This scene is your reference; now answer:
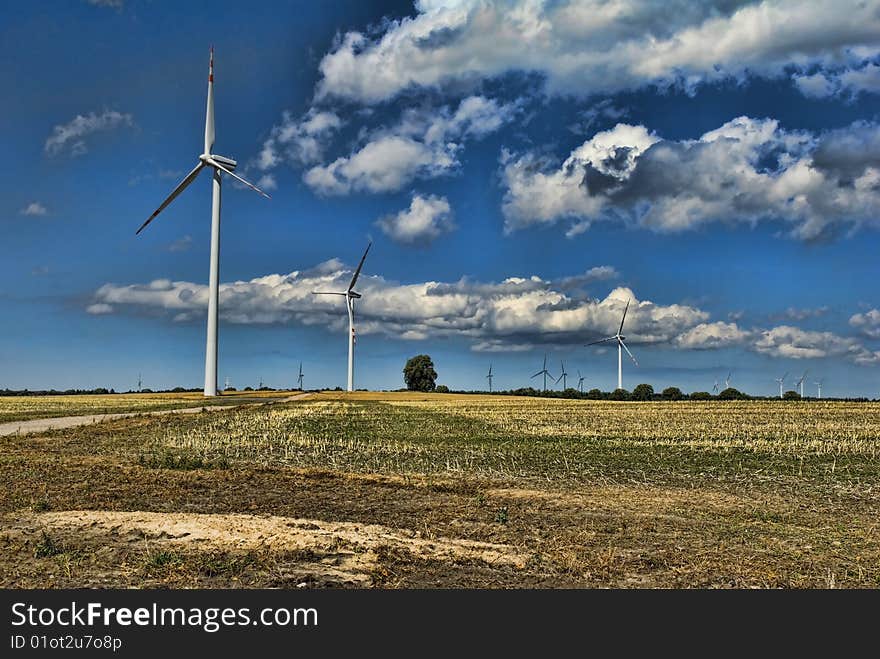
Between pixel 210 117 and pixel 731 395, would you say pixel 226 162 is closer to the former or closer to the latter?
pixel 210 117

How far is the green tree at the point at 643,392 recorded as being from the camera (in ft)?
534

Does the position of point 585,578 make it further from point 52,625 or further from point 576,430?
point 576,430

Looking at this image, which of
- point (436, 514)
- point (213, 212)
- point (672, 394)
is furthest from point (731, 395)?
point (436, 514)

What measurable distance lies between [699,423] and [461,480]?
40.4 m

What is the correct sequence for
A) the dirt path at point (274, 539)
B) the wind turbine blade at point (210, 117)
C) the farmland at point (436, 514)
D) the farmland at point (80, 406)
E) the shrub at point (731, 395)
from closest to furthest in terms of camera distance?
the farmland at point (436, 514) < the dirt path at point (274, 539) < the farmland at point (80, 406) < the wind turbine blade at point (210, 117) < the shrub at point (731, 395)

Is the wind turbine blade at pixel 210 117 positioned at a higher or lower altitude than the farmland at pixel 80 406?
higher

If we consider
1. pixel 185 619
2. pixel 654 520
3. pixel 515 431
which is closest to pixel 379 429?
pixel 515 431

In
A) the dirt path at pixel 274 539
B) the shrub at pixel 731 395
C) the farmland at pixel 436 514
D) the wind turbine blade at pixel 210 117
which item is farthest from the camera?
the shrub at pixel 731 395

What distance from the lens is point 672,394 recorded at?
17312 cm

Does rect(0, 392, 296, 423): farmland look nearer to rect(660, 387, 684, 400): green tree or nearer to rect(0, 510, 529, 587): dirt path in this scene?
rect(0, 510, 529, 587): dirt path

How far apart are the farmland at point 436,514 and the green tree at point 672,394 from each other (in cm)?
13190

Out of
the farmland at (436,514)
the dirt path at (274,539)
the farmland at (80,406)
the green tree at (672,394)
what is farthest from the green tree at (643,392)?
the dirt path at (274,539)

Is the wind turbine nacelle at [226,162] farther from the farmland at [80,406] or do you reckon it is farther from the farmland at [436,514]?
the farmland at [436,514]

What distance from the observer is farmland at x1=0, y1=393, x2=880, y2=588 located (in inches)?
524
